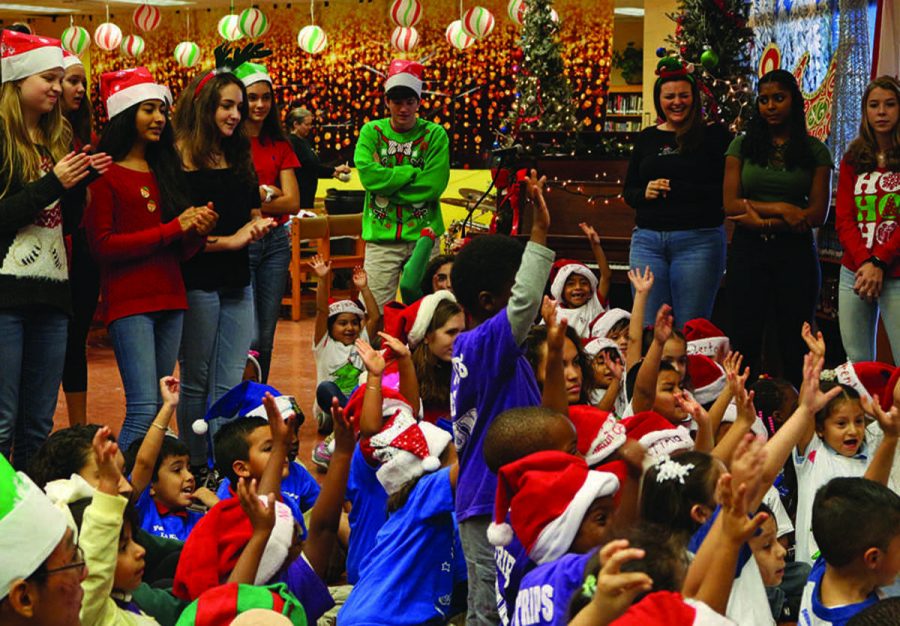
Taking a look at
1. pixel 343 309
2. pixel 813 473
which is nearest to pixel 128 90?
pixel 343 309

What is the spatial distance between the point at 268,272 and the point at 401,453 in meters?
2.29

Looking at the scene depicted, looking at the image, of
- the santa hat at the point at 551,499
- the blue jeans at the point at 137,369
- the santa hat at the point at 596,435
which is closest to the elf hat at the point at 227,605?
the santa hat at the point at 551,499

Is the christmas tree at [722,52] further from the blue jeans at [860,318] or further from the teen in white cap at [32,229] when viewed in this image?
the teen in white cap at [32,229]

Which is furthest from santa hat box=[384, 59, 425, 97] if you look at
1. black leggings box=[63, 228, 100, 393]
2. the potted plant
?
the potted plant

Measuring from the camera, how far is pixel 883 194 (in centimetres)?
501

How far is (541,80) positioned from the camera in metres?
9.17

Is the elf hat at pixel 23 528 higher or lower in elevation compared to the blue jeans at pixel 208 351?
higher

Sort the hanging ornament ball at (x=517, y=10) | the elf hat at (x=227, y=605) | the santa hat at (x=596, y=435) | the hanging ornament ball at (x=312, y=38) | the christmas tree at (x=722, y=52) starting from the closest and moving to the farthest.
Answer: the elf hat at (x=227, y=605), the santa hat at (x=596, y=435), the christmas tree at (x=722, y=52), the hanging ornament ball at (x=517, y=10), the hanging ornament ball at (x=312, y=38)

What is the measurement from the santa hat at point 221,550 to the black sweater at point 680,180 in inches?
117

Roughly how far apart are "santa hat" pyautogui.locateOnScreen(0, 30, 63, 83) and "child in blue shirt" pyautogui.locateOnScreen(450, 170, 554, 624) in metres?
1.64

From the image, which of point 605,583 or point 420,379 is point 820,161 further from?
point 605,583

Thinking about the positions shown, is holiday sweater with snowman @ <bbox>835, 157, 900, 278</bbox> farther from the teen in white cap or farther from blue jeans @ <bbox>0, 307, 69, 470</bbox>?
blue jeans @ <bbox>0, 307, 69, 470</bbox>

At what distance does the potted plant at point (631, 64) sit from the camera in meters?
17.0

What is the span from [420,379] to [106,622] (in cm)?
175
